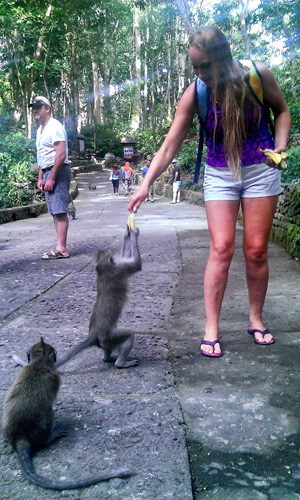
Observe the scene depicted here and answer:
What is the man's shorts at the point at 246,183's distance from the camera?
277 cm

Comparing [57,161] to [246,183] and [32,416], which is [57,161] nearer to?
[246,183]

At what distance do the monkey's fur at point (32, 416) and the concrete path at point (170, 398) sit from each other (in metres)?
0.04

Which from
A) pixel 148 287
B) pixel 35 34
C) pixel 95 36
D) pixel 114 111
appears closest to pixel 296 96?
pixel 35 34

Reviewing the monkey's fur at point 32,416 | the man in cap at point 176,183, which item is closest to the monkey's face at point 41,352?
the monkey's fur at point 32,416

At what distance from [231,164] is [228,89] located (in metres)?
0.41

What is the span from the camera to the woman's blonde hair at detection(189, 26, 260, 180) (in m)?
2.51

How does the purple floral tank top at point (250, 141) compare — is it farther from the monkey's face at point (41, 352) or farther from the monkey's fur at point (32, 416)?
the monkey's fur at point (32, 416)

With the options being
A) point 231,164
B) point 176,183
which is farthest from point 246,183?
point 176,183

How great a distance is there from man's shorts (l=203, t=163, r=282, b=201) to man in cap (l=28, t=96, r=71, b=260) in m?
3.17

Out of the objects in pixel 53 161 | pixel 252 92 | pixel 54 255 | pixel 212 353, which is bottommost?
pixel 54 255

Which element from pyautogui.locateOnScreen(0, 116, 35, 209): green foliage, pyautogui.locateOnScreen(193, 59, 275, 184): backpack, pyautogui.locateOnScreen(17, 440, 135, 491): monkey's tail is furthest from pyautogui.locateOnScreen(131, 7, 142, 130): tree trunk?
pyautogui.locateOnScreen(17, 440, 135, 491): monkey's tail

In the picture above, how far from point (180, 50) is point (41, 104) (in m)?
32.2

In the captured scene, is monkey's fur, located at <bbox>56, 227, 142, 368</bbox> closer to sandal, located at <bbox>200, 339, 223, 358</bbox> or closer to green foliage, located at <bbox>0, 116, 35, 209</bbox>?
sandal, located at <bbox>200, 339, 223, 358</bbox>

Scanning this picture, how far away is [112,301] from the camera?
268cm
